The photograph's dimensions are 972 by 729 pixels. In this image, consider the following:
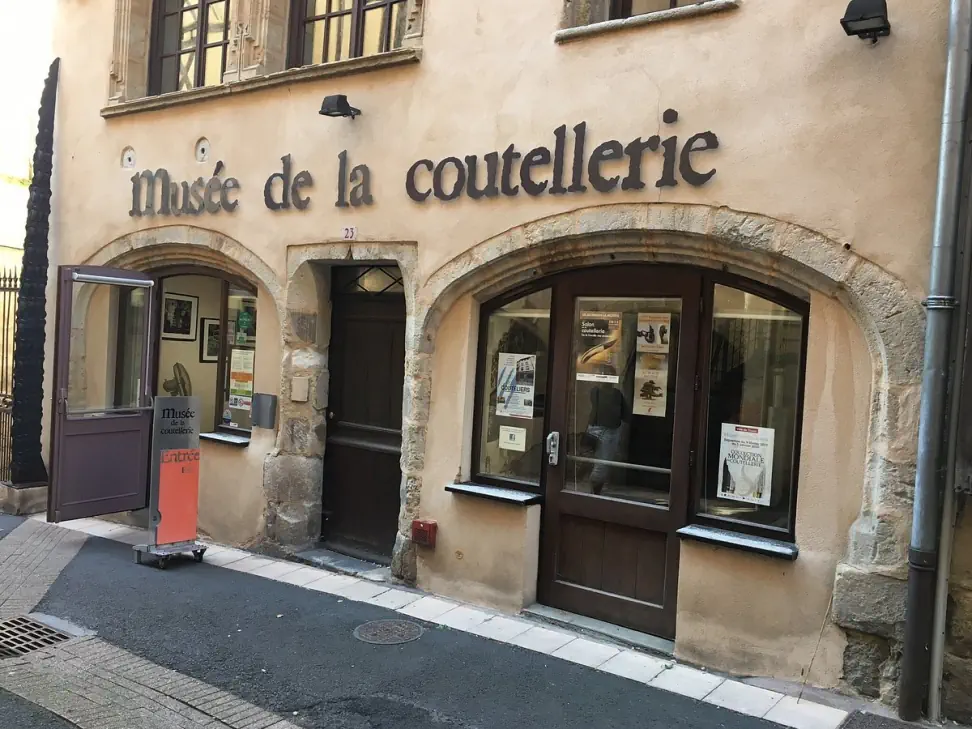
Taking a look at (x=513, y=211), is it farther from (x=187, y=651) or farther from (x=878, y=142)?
(x=187, y=651)

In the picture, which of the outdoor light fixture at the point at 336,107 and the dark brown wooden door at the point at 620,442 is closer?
the dark brown wooden door at the point at 620,442

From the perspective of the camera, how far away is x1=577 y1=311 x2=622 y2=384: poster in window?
522 centimetres

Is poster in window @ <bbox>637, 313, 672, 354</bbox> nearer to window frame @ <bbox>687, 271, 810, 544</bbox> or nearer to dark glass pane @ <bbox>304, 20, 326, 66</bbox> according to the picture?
window frame @ <bbox>687, 271, 810, 544</bbox>

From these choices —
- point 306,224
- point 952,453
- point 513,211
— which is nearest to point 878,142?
point 952,453

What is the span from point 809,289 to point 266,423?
4.36 meters

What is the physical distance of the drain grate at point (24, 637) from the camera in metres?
4.57

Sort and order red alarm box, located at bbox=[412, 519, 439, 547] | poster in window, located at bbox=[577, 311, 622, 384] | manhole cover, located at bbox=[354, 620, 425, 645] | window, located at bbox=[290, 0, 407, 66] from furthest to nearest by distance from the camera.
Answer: window, located at bbox=[290, 0, 407, 66]
red alarm box, located at bbox=[412, 519, 439, 547]
poster in window, located at bbox=[577, 311, 622, 384]
manhole cover, located at bbox=[354, 620, 425, 645]

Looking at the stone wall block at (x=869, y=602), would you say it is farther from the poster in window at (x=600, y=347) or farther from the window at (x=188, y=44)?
the window at (x=188, y=44)

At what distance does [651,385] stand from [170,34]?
6029 mm

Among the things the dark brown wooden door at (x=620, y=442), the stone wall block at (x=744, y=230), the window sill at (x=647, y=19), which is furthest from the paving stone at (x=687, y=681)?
the window sill at (x=647, y=19)

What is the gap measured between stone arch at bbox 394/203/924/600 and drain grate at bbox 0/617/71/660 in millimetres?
2858

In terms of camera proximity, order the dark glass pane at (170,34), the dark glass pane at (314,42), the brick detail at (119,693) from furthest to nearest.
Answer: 1. the dark glass pane at (170,34)
2. the dark glass pane at (314,42)
3. the brick detail at (119,693)

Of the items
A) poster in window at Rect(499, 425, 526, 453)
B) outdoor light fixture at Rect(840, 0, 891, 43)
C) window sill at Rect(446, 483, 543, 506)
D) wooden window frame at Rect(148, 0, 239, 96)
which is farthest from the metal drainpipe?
wooden window frame at Rect(148, 0, 239, 96)

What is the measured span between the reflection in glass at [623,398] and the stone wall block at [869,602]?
3.79 feet
